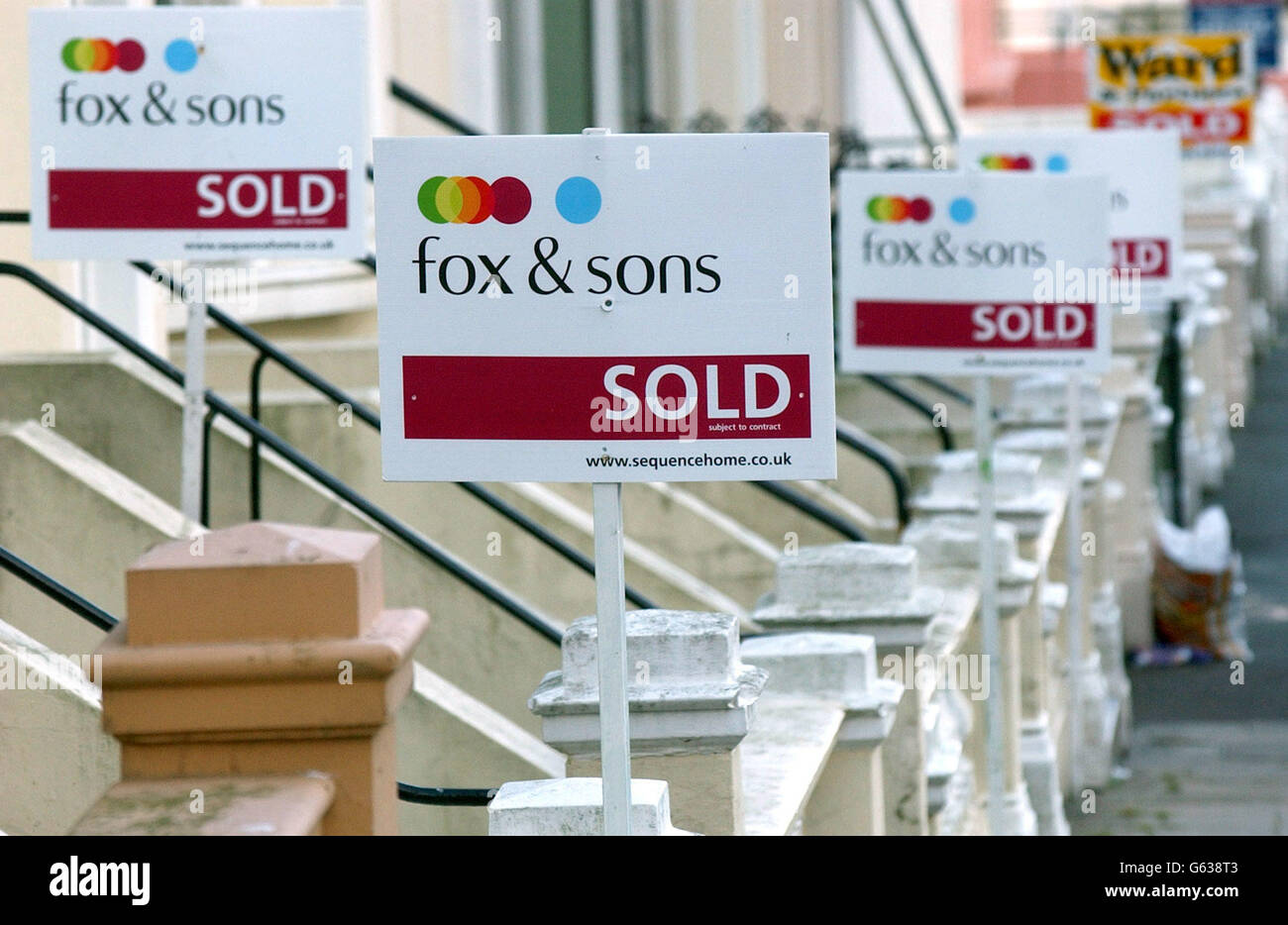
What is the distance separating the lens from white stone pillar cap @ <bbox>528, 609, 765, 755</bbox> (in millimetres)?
4703

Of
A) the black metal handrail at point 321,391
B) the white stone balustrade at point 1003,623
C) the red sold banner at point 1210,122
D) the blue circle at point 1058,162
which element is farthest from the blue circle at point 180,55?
the red sold banner at point 1210,122

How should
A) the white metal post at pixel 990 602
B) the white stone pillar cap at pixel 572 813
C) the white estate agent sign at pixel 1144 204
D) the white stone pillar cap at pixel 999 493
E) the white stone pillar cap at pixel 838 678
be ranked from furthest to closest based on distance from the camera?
the white estate agent sign at pixel 1144 204
the white stone pillar cap at pixel 999 493
the white metal post at pixel 990 602
the white stone pillar cap at pixel 838 678
the white stone pillar cap at pixel 572 813

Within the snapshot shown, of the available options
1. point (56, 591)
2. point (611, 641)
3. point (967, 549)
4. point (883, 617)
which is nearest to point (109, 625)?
point (56, 591)

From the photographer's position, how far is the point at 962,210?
Result: 7637mm

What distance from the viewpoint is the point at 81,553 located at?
6684 millimetres

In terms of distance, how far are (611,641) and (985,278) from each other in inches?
160

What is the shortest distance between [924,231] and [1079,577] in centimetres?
384

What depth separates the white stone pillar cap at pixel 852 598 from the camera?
6457mm

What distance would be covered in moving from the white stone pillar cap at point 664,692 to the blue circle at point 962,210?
3205 mm

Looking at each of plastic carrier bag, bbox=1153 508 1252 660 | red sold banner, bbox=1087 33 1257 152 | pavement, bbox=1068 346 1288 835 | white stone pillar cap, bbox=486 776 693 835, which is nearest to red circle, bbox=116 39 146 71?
white stone pillar cap, bbox=486 776 693 835

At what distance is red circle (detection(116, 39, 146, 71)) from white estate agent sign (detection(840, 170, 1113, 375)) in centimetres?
261

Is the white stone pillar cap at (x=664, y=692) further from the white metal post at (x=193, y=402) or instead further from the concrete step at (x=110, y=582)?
the white metal post at (x=193, y=402)

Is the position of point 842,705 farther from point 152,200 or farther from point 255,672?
point 152,200

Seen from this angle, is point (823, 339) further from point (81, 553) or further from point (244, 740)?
point (81, 553)
